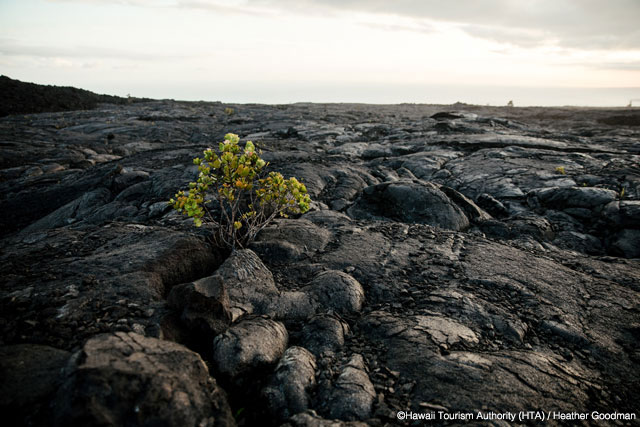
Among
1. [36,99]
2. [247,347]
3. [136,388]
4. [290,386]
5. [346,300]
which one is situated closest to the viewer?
[136,388]

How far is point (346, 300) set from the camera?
405cm

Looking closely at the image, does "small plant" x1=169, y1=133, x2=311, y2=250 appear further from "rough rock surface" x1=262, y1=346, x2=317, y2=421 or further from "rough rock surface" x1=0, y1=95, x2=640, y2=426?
"rough rock surface" x1=262, y1=346, x2=317, y2=421

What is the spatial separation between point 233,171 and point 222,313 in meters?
2.22

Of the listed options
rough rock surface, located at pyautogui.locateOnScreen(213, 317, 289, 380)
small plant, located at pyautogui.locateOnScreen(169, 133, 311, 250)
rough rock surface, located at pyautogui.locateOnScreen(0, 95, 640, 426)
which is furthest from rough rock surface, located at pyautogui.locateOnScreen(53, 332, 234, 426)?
small plant, located at pyautogui.locateOnScreen(169, 133, 311, 250)

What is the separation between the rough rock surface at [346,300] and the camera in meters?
2.71

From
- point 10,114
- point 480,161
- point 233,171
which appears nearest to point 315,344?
point 233,171

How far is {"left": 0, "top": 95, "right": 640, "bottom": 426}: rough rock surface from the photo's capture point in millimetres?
2705

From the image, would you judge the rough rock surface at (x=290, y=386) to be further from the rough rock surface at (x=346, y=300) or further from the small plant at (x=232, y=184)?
the small plant at (x=232, y=184)

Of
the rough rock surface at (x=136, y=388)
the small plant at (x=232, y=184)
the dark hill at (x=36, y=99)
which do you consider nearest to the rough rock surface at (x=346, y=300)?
the rough rock surface at (x=136, y=388)

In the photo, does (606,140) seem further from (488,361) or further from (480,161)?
(488,361)

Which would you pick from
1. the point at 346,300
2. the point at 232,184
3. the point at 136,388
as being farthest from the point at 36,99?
the point at 136,388

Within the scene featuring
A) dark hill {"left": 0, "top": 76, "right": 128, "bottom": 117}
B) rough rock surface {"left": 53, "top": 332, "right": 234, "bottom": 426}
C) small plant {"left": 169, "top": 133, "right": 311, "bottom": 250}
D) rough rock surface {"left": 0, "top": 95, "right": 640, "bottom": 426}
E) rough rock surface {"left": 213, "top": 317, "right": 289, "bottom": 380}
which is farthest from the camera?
dark hill {"left": 0, "top": 76, "right": 128, "bottom": 117}

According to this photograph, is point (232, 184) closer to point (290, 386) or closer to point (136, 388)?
point (290, 386)

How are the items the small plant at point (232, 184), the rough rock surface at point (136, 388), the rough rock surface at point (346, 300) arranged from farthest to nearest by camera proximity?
the small plant at point (232, 184), the rough rock surface at point (346, 300), the rough rock surface at point (136, 388)
